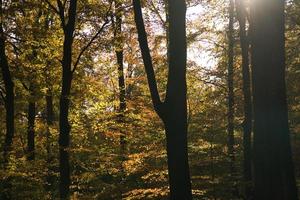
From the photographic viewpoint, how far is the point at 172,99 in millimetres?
8117

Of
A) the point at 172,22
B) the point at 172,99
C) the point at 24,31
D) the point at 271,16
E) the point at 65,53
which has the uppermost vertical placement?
the point at 24,31

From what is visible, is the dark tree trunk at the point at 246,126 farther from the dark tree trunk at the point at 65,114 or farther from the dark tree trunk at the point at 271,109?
the dark tree trunk at the point at 271,109

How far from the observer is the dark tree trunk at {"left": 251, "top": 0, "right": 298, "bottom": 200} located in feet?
17.5

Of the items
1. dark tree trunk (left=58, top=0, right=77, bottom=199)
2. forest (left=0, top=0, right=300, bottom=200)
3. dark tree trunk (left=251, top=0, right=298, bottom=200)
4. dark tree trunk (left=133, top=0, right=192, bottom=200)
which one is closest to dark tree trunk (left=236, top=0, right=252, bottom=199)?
forest (left=0, top=0, right=300, bottom=200)

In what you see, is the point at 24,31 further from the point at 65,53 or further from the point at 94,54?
the point at 65,53

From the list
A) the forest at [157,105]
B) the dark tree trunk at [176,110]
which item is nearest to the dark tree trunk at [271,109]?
the forest at [157,105]

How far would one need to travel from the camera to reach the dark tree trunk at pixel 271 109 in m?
5.32

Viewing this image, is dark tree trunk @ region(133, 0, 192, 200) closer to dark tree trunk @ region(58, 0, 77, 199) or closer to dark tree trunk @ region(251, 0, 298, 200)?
dark tree trunk @ region(251, 0, 298, 200)

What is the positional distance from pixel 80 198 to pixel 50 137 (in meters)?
7.11

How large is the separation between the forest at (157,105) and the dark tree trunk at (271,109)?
0.5 inches

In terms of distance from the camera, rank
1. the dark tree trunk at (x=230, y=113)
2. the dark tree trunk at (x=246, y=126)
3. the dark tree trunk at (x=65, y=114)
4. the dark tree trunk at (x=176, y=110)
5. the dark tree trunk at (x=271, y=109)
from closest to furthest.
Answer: the dark tree trunk at (x=271, y=109) < the dark tree trunk at (x=176, y=110) < the dark tree trunk at (x=65, y=114) < the dark tree trunk at (x=246, y=126) < the dark tree trunk at (x=230, y=113)

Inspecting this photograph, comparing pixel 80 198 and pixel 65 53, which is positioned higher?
pixel 65 53

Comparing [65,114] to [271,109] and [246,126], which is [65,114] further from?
[271,109]

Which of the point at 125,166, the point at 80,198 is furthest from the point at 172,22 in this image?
the point at 80,198
